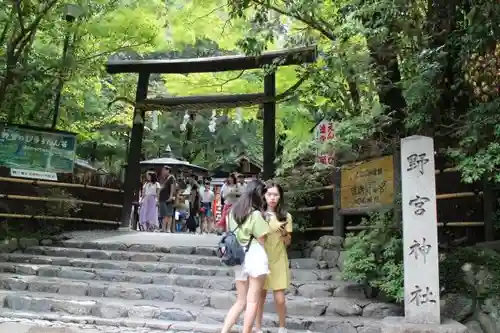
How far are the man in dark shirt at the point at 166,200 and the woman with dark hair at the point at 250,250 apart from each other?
877 centimetres

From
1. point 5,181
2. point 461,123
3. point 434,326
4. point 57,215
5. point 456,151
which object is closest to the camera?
point 434,326

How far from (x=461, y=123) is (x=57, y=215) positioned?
29.7 feet

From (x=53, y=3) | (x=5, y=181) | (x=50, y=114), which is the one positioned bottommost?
(x=5, y=181)

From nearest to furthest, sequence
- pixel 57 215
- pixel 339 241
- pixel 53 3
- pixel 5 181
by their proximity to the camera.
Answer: pixel 339 241 < pixel 53 3 < pixel 5 181 < pixel 57 215

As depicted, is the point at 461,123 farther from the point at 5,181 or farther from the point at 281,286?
the point at 5,181

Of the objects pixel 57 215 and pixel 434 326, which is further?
pixel 57 215

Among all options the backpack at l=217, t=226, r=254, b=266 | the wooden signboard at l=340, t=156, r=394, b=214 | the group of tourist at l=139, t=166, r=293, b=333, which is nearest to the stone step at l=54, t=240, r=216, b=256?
the wooden signboard at l=340, t=156, r=394, b=214

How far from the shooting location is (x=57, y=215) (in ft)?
38.0

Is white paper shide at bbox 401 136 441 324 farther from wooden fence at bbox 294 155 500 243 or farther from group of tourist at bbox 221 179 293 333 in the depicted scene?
group of tourist at bbox 221 179 293 333

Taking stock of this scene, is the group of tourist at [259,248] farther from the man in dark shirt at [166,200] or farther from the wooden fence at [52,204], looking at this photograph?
the man in dark shirt at [166,200]

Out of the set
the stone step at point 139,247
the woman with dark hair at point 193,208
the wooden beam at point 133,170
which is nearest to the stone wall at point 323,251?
the stone step at point 139,247

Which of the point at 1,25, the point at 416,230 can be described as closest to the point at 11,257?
the point at 1,25

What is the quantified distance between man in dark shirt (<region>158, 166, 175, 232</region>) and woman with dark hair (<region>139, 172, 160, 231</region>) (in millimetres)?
173

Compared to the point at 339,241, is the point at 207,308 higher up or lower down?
lower down
